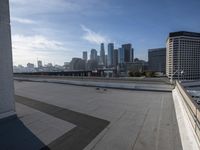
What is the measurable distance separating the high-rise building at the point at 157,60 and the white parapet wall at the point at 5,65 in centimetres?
9411

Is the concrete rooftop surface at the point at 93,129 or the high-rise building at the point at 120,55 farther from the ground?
the high-rise building at the point at 120,55

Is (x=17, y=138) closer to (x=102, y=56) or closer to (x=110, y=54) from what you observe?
(x=110, y=54)

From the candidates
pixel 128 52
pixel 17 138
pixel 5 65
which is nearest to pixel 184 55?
Result: pixel 5 65

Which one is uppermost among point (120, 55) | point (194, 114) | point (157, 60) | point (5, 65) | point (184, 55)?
point (120, 55)

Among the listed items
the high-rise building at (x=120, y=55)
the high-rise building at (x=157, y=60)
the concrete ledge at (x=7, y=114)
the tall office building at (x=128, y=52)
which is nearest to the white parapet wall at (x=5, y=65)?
the concrete ledge at (x=7, y=114)

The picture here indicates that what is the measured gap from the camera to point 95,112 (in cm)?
610

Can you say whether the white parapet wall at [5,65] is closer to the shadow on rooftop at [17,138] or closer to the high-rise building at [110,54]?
the shadow on rooftop at [17,138]

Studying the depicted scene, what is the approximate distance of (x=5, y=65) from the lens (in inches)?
216

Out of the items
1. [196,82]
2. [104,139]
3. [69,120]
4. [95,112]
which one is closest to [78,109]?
[95,112]

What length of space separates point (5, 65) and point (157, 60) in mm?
98849

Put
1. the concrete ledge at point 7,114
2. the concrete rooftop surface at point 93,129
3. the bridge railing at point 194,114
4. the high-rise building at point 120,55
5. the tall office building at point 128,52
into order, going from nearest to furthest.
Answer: the bridge railing at point 194,114
the concrete rooftop surface at point 93,129
the concrete ledge at point 7,114
the tall office building at point 128,52
the high-rise building at point 120,55

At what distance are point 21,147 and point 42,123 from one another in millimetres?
1512

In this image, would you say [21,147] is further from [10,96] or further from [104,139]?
[10,96]

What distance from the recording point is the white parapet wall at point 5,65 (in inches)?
210
